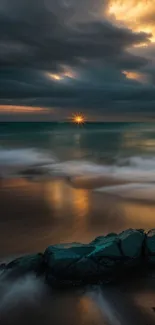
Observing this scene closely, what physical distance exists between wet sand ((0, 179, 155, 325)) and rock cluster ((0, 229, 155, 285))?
0.38 meters

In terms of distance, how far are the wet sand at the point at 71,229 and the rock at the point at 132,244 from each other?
546mm

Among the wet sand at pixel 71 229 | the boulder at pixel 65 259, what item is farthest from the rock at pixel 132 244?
the boulder at pixel 65 259

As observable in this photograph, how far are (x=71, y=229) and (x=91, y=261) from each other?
10.1 ft

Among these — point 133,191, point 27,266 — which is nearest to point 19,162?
point 133,191

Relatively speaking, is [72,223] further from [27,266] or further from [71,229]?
[27,266]

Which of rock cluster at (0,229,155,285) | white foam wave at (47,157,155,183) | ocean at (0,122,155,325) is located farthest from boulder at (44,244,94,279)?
white foam wave at (47,157,155,183)

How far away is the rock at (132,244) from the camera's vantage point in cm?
736

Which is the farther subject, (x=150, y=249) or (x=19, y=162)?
(x=19, y=162)

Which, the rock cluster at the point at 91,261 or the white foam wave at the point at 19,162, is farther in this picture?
the white foam wave at the point at 19,162

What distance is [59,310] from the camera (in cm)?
604

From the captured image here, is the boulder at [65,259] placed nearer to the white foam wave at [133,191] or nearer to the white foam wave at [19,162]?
the white foam wave at [133,191]

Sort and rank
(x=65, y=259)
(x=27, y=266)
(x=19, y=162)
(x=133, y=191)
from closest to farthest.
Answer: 1. (x=65, y=259)
2. (x=27, y=266)
3. (x=133, y=191)
4. (x=19, y=162)

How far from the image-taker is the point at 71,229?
10.0 meters

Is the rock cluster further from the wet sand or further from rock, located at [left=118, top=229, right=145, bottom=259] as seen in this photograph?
the wet sand
